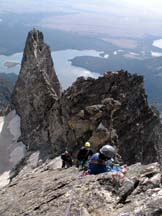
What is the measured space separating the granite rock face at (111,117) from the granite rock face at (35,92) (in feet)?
27.3

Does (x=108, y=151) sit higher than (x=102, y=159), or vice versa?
(x=108, y=151)

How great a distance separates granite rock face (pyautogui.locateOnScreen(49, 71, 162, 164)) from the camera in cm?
5459

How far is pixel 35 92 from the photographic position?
85812 mm

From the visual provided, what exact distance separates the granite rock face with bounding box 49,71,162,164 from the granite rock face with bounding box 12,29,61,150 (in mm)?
8334

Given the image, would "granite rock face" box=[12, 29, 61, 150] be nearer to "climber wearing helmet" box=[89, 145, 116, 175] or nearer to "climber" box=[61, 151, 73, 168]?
"climber" box=[61, 151, 73, 168]

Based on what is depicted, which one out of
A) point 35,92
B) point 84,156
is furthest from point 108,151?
point 35,92

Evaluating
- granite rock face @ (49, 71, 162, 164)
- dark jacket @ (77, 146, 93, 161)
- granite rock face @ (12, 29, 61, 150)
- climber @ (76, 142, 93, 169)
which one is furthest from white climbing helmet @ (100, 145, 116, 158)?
granite rock face @ (12, 29, 61, 150)

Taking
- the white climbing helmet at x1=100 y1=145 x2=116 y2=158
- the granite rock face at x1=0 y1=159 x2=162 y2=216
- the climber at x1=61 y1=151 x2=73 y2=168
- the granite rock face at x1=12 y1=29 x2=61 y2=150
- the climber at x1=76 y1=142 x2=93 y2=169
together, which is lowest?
the granite rock face at x1=12 y1=29 x2=61 y2=150

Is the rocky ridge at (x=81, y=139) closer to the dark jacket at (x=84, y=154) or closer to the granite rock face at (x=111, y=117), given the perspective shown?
the granite rock face at (x=111, y=117)

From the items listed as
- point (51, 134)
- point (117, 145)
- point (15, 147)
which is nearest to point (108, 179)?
point (117, 145)

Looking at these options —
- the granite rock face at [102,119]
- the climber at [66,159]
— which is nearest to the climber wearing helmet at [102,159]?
the climber at [66,159]

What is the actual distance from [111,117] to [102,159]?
33734 millimetres

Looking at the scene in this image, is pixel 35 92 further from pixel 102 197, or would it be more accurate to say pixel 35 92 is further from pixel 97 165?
pixel 102 197

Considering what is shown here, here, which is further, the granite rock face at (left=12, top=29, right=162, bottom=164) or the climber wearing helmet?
the granite rock face at (left=12, top=29, right=162, bottom=164)
